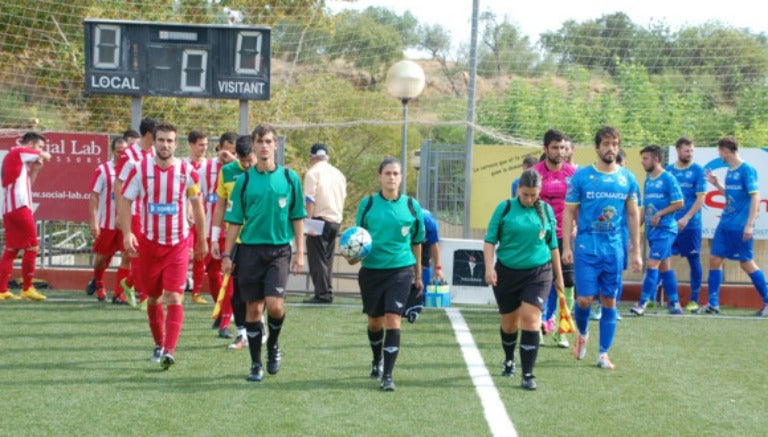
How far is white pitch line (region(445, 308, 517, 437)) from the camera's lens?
697 centimetres

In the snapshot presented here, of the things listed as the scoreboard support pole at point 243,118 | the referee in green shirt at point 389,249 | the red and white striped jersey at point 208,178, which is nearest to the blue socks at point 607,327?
the referee in green shirt at point 389,249

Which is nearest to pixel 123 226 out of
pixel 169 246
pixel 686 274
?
pixel 169 246

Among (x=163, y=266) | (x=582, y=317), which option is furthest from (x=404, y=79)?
(x=163, y=266)

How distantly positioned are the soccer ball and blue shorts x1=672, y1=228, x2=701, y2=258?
302 inches

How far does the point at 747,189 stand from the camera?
14.2 meters

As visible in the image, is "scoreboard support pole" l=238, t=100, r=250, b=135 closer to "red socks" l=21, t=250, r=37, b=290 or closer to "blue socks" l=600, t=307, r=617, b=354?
"red socks" l=21, t=250, r=37, b=290

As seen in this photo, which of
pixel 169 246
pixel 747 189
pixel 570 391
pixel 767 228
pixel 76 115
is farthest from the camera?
pixel 76 115

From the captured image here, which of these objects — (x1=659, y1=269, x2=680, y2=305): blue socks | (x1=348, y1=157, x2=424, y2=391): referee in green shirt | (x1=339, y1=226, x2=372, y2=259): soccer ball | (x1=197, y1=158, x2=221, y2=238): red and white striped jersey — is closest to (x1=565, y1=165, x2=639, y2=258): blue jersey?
(x1=348, y1=157, x2=424, y2=391): referee in green shirt

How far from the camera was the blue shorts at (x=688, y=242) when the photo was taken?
48.5 ft

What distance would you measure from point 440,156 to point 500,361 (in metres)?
6.75

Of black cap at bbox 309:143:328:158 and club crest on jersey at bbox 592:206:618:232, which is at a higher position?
black cap at bbox 309:143:328:158

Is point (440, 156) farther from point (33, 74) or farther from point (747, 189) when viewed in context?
point (33, 74)

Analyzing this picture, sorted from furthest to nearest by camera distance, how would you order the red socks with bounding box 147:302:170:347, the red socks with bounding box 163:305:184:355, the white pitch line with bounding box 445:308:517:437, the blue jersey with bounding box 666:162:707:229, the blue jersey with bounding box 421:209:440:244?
the blue jersey with bounding box 666:162:707:229
the blue jersey with bounding box 421:209:440:244
the red socks with bounding box 147:302:170:347
the red socks with bounding box 163:305:184:355
the white pitch line with bounding box 445:308:517:437

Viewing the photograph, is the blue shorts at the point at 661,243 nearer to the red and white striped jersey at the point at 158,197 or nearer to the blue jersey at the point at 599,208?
the blue jersey at the point at 599,208
